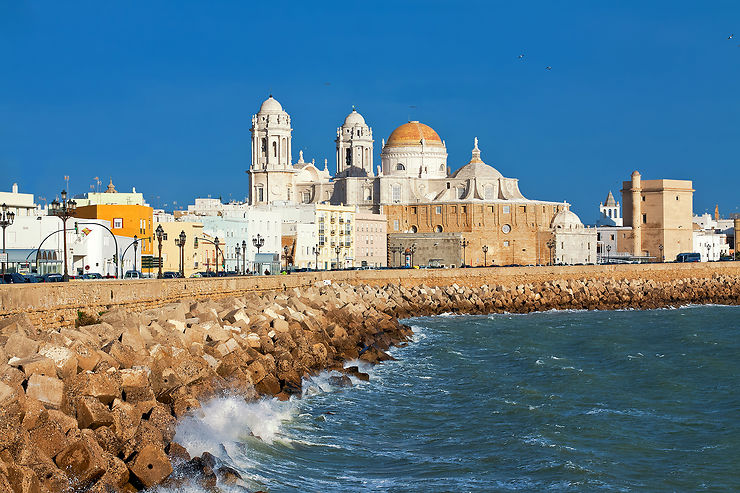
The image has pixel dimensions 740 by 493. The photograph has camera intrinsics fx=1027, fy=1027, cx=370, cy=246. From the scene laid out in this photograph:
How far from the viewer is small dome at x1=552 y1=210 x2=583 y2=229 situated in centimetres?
9475

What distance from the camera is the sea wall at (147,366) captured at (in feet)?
41.6

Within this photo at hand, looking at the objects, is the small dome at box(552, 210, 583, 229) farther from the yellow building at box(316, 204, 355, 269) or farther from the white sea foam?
the white sea foam

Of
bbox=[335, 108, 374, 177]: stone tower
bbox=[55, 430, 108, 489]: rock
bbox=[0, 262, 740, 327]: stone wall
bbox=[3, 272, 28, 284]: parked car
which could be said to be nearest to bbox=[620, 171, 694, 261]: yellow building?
bbox=[335, 108, 374, 177]: stone tower

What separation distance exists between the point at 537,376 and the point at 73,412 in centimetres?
1602

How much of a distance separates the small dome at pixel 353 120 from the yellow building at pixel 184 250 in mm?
45424

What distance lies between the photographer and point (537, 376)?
27578 millimetres

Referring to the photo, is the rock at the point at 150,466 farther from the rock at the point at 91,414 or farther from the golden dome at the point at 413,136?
the golden dome at the point at 413,136

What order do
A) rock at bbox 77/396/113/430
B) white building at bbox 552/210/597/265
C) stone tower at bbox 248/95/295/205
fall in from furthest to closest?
1. white building at bbox 552/210/597/265
2. stone tower at bbox 248/95/295/205
3. rock at bbox 77/396/113/430

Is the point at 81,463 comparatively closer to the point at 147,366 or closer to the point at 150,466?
the point at 150,466

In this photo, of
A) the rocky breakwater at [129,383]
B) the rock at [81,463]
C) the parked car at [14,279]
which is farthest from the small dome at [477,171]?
the rock at [81,463]

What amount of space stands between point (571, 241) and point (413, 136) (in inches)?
761

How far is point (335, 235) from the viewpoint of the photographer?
83938 mm

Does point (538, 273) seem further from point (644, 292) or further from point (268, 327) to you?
point (268, 327)

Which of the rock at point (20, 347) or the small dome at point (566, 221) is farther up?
the small dome at point (566, 221)
